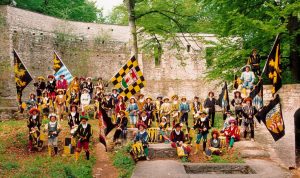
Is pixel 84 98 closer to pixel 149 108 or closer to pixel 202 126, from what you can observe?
pixel 149 108

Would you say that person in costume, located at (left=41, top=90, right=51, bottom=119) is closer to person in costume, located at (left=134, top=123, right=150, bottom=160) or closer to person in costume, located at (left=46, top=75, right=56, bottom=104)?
person in costume, located at (left=46, top=75, right=56, bottom=104)

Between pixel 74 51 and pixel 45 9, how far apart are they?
793 centimetres

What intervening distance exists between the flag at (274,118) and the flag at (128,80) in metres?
5.22

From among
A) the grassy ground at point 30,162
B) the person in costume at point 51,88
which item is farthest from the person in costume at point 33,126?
the person in costume at point 51,88

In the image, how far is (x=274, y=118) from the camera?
40.3ft

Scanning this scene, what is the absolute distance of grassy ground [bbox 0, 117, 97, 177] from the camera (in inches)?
438

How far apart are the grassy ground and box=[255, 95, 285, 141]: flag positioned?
631 cm

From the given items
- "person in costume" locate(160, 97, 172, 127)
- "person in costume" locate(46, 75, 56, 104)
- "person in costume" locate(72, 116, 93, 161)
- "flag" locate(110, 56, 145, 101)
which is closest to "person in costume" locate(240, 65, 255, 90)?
"person in costume" locate(160, 97, 172, 127)

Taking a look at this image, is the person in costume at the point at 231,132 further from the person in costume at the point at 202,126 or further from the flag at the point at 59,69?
the flag at the point at 59,69

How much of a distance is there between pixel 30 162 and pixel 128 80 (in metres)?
5.16

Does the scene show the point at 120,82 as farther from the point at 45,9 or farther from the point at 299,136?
the point at 45,9

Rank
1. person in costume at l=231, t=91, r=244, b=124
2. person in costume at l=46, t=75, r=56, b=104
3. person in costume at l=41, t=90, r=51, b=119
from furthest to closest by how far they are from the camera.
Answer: person in costume at l=46, t=75, r=56, b=104 < person in costume at l=41, t=90, r=51, b=119 < person in costume at l=231, t=91, r=244, b=124

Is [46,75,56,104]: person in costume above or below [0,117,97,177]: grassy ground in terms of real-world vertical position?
above

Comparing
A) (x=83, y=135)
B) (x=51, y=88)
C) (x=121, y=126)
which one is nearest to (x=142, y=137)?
(x=121, y=126)
